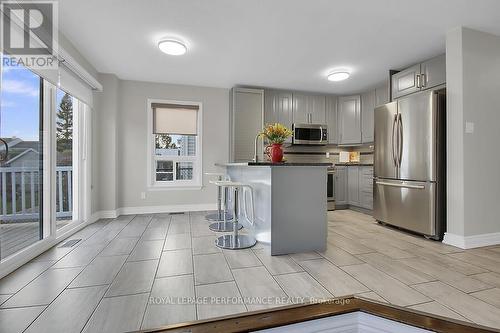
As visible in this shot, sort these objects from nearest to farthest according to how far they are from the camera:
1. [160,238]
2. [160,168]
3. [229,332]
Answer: [229,332] < [160,238] < [160,168]

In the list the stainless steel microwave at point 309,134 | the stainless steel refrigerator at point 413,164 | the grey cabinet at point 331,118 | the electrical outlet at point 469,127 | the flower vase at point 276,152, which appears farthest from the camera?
the grey cabinet at point 331,118

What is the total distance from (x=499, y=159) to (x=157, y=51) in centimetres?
460

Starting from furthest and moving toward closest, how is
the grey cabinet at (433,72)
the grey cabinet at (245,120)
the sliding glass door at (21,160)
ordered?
the grey cabinet at (245,120) → the grey cabinet at (433,72) → the sliding glass door at (21,160)

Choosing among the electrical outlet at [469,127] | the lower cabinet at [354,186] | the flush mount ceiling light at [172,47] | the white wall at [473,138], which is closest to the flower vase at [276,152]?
the flush mount ceiling light at [172,47]

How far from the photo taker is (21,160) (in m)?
2.39

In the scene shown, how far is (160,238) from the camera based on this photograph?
→ 304 centimetres

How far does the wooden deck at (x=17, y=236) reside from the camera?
223cm

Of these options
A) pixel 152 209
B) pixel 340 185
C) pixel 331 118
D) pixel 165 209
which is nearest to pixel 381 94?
pixel 331 118

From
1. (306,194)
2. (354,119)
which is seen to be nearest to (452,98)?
(306,194)

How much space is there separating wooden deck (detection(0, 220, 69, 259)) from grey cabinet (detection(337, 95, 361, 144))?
538 cm

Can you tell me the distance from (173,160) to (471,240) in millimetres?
4675

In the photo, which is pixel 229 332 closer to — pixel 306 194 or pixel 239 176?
pixel 306 194

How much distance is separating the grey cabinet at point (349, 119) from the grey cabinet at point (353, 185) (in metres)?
0.65

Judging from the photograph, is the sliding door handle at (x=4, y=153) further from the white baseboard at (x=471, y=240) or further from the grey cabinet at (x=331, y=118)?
the grey cabinet at (x=331, y=118)
